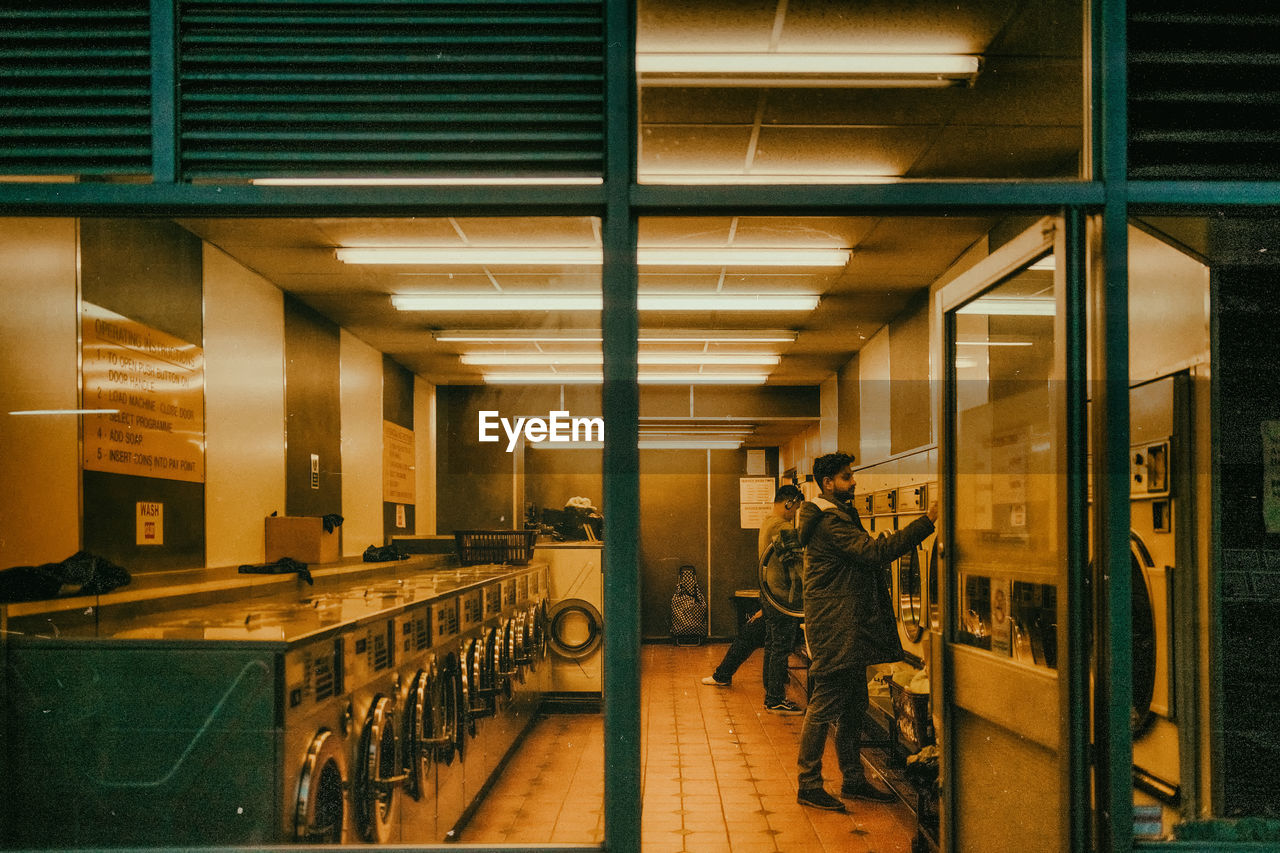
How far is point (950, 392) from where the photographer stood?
3201mm

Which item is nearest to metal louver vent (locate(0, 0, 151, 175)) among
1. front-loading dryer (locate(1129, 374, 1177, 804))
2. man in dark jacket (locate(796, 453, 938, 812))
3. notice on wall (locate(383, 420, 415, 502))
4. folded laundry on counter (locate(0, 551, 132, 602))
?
folded laundry on counter (locate(0, 551, 132, 602))

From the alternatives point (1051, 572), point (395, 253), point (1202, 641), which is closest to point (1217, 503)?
point (1202, 641)

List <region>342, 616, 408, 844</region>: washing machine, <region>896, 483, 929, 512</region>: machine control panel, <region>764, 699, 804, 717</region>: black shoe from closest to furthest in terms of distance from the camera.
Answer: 1. <region>342, 616, 408, 844</region>: washing machine
2. <region>896, 483, 929, 512</region>: machine control panel
3. <region>764, 699, 804, 717</region>: black shoe

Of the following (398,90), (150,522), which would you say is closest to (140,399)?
(150,522)

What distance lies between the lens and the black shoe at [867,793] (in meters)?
4.73

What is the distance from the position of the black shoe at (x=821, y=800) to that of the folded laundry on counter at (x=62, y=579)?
3285mm

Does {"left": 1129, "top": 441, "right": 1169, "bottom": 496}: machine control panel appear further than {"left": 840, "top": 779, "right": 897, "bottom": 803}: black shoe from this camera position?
No

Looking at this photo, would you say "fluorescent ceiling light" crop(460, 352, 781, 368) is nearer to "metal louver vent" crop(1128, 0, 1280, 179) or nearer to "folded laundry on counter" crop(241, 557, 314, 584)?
"metal louver vent" crop(1128, 0, 1280, 179)

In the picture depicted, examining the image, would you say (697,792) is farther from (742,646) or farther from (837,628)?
(742,646)

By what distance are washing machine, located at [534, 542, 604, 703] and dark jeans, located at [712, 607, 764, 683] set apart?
77.9 inches

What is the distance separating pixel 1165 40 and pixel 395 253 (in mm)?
3798

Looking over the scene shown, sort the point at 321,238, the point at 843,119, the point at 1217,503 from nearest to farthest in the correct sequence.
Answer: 1. the point at 1217,503
2. the point at 843,119
3. the point at 321,238

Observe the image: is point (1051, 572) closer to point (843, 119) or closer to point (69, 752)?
point (843, 119)

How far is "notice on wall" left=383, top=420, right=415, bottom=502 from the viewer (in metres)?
5.30
